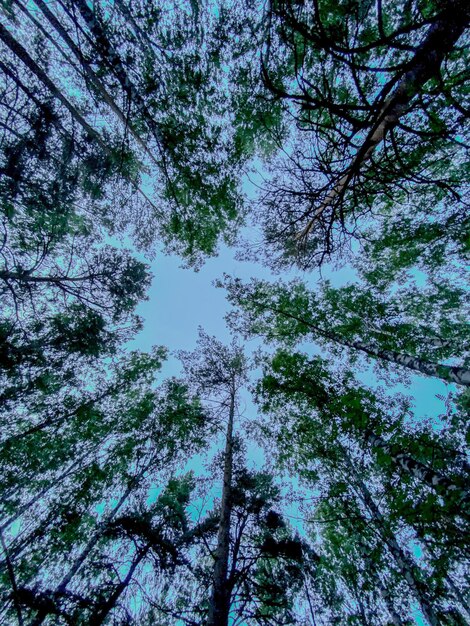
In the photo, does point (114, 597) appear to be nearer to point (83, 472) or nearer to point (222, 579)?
point (222, 579)

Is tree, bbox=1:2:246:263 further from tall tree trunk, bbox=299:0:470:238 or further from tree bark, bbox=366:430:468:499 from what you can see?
tree bark, bbox=366:430:468:499

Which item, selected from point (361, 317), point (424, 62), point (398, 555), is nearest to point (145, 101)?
point (424, 62)

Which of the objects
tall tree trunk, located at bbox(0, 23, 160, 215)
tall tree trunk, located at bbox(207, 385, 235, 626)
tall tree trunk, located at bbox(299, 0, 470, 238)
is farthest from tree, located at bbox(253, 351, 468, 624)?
tall tree trunk, located at bbox(0, 23, 160, 215)

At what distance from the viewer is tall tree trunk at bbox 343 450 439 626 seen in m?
3.82

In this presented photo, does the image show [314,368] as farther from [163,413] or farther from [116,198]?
[116,198]

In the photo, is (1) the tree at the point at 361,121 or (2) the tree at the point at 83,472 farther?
(2) the tree at the point at 83,472

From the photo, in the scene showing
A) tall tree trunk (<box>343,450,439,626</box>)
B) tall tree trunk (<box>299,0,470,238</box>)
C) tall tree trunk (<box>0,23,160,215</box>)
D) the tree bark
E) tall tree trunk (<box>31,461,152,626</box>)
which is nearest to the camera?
tall tree trunk (<box>299,0,470,238</box>)

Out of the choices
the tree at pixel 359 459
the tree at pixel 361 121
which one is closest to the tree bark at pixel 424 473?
the tree at pixel 359 459

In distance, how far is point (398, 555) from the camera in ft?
15.1

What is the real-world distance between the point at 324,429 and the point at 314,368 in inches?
77.8

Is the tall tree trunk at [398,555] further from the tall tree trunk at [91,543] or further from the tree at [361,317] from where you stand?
the tall tree trunk at [91,543]

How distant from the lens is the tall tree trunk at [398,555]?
382cm

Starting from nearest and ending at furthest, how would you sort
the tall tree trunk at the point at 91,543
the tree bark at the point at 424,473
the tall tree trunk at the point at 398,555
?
the tree bark at the point at 424,473 < the tall tree trunk at the point at 398,555 < the tall tree trunk at the point at 91,543

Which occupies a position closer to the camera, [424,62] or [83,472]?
[424,62]
